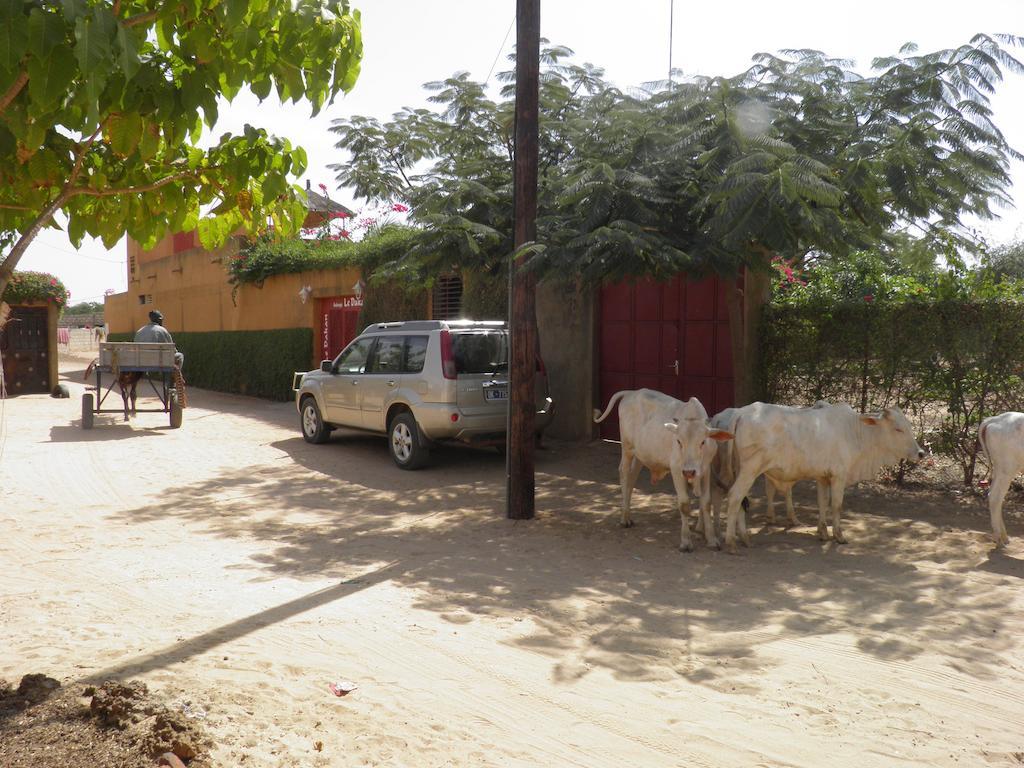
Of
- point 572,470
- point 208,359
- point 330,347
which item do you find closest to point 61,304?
point 208,359

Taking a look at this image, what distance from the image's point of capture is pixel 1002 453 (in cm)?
709

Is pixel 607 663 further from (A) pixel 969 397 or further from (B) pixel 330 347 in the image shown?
(B) pixel 330 347

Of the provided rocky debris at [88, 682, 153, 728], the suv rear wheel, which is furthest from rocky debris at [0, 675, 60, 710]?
the suv rear wheel

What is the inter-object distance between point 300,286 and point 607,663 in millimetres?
16779

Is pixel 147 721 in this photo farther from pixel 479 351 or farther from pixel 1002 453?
pixel 479 351

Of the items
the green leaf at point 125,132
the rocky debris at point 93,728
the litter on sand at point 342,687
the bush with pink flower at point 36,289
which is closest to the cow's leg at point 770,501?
the litter on sand at point 342,687

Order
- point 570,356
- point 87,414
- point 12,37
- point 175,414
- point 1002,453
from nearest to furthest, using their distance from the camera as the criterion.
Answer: point 12,37, point 1002,453, point 570,356, point 87,414, point 175,414

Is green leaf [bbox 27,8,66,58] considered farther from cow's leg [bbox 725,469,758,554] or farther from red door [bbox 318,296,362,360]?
red door [bbox 318,296,362,360]

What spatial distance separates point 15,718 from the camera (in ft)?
12.0

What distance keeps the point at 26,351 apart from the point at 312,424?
33.4 feet

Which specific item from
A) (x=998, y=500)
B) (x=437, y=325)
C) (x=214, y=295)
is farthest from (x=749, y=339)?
(x=214, y=295)

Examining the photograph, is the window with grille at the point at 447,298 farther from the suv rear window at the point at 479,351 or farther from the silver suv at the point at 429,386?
the suv rear window at the point at 479,351

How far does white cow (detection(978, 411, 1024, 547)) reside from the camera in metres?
7.04

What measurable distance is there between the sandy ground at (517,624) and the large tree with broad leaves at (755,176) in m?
2.76
